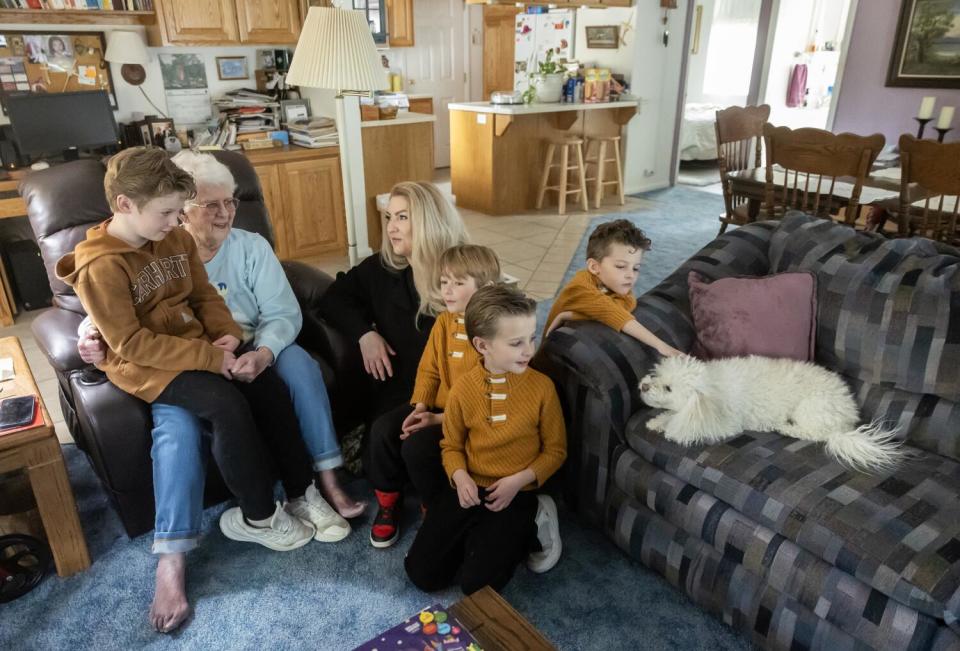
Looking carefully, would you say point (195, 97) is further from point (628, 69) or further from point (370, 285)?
point (628, 69)

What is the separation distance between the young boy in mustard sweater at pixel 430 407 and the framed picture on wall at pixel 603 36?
496cm

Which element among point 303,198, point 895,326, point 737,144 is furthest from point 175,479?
point 737,144

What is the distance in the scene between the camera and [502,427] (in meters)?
1.71

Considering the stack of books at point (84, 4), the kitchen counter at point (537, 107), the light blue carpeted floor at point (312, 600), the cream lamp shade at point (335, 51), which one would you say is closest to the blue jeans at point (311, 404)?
the light blue carpeted floor at point (312, 600)

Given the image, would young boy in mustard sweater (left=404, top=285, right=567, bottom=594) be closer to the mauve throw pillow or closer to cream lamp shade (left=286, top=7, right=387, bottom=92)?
the mauve throw pillow

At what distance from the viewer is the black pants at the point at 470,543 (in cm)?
168

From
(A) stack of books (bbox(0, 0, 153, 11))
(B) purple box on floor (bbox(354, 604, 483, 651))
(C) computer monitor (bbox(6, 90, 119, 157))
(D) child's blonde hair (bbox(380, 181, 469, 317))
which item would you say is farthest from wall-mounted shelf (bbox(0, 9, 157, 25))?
(B) purple box on floor (bbox(354, 604, 483, 651))

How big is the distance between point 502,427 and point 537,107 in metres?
4.27

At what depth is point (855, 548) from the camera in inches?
52.8

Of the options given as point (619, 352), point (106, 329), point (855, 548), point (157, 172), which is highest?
point (157, 172)

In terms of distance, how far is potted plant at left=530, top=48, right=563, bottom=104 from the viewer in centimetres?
573

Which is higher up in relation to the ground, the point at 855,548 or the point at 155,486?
the point at 855,548

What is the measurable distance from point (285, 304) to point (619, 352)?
41.5 inches

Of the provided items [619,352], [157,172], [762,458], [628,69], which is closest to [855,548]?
[762,458]
